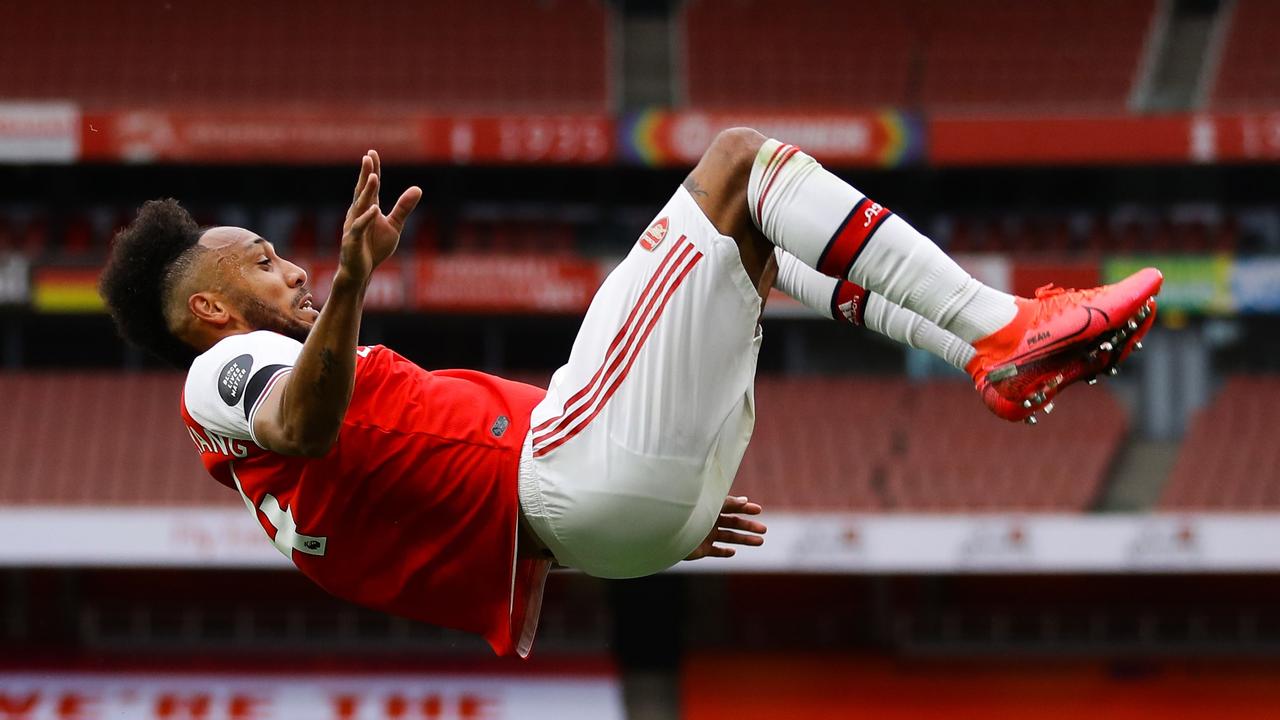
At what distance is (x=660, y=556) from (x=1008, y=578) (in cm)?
1370

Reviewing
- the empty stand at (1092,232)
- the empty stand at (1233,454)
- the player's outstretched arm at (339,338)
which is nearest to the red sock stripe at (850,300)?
the player's outstretched arm at (339,338)

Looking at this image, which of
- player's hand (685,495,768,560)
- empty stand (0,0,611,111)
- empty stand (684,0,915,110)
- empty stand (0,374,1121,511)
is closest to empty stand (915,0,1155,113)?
empty stand (684,0,915,110)

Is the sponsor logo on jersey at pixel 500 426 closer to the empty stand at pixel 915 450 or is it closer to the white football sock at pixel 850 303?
the white football sock at pixel 850 303

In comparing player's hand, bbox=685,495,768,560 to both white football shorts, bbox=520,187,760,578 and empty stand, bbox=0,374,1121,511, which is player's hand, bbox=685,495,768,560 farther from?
empty stand, bbox=0,374,1121,511

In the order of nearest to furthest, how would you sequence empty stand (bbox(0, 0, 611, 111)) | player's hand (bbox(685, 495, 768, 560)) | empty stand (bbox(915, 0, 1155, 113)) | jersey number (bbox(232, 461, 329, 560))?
jersey number (bbox(232, 461, 329, 560))
player's hand (bbox(685, 495, 768, 560))
empty stand (bbox(0, 0, 611, 111))
empty stand (bbox(915, 0, 1155, 113))

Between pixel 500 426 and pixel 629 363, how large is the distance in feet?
1.52

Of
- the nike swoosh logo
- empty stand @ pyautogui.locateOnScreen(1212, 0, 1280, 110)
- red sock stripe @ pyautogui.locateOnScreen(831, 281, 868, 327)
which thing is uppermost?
empty stand @ pyautogui.locateOnScreen(1212, 0, 1280, 110)

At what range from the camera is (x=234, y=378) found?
11.4 feet

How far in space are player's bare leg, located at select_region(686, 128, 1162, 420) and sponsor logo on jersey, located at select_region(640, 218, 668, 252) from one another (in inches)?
9.9

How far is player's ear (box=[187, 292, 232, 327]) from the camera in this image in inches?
149

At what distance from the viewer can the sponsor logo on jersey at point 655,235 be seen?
11.3 feet

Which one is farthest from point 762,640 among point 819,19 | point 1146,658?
point 819,19

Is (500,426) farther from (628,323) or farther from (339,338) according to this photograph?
(339,338)

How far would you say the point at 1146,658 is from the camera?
15.5 m
